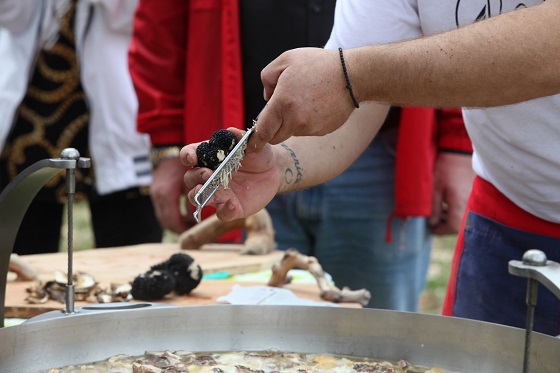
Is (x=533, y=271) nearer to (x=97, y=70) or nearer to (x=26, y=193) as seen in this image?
(x=26, y=193)

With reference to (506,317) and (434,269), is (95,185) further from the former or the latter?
(434,269)

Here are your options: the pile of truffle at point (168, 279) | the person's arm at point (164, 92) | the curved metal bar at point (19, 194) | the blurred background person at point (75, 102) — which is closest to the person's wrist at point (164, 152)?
the person's arm at point (164, 92)

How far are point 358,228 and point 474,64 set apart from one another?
4.90 ft

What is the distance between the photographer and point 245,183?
1.33 meters

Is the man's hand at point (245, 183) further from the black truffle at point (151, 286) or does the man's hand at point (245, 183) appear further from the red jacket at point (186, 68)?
the red jacket at point (186, 68)

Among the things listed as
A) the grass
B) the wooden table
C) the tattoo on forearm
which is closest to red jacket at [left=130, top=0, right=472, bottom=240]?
the wooden table

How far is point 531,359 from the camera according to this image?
41.9 inches

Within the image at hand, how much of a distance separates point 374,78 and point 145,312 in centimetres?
44

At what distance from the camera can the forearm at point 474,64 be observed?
3.52 ft

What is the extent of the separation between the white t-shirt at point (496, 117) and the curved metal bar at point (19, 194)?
562 mm

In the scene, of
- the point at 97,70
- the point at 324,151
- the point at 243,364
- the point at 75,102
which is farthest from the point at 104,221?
the point at 243,364

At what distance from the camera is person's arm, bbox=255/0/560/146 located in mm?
1074

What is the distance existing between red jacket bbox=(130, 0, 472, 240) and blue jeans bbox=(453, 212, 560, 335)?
2.49ft

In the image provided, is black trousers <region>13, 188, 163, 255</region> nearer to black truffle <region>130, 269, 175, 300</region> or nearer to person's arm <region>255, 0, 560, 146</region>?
black truffle <region>130, 269, 175, 300</region>
